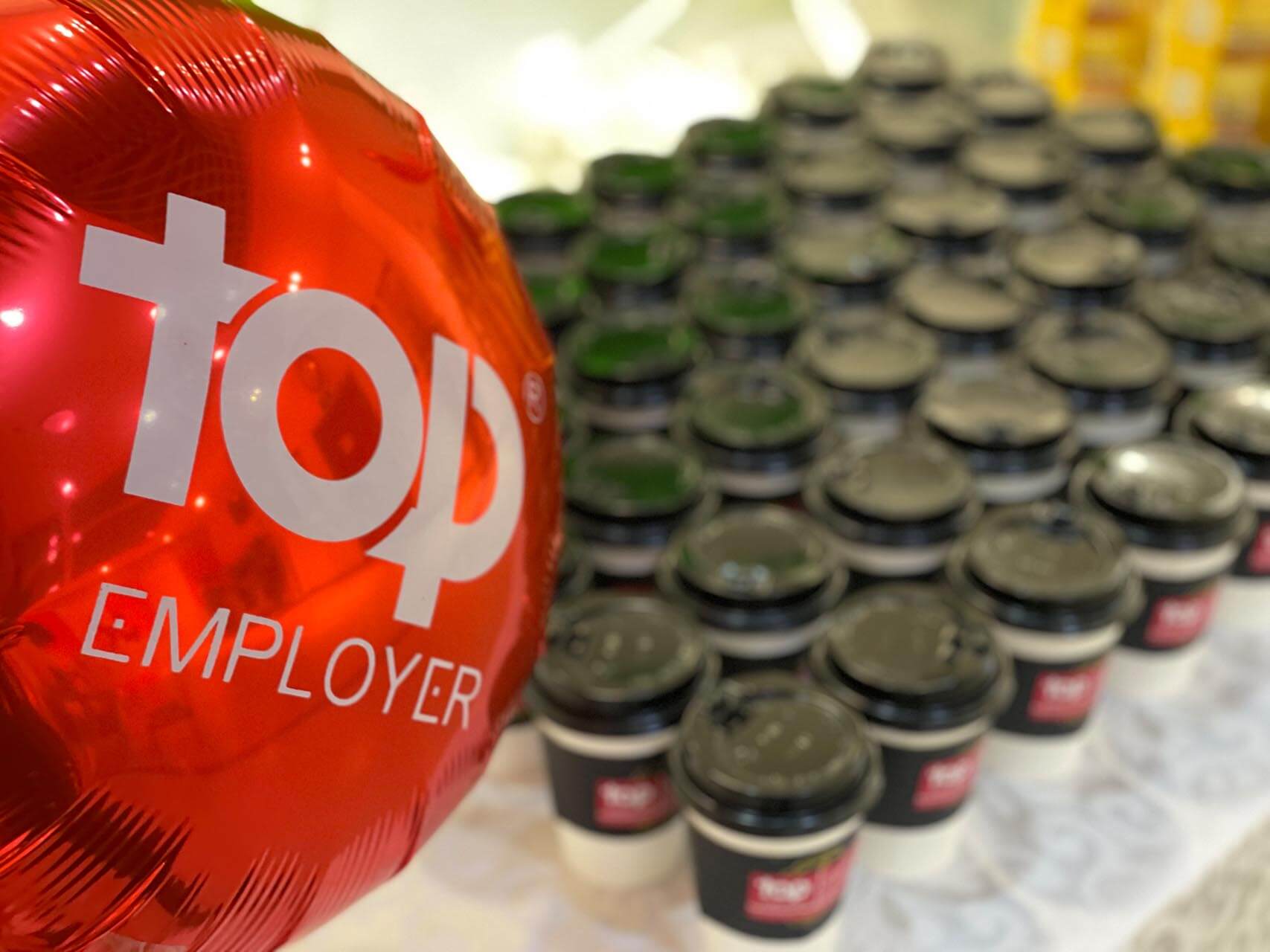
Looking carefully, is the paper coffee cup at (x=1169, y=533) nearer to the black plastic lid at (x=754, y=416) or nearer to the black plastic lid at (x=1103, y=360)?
the black plastic lid at (x=1103, y=360)

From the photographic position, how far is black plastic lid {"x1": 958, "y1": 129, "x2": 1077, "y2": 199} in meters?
1.74

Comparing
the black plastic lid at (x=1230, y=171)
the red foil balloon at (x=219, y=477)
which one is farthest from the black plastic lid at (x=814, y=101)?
the red foil balloon at (x=219, y=477)

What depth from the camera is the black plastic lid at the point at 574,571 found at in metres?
1.07

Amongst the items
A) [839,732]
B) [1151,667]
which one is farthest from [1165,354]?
[839,732]

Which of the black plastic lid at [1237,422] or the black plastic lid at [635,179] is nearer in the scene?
the black plastic lid at [1237,422]

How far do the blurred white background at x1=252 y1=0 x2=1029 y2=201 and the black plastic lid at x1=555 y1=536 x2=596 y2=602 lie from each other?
69 centimetres

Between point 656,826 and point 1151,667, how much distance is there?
0.55 metres

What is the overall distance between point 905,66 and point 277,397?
1836 mm

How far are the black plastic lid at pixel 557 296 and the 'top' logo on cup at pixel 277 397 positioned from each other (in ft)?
2.65

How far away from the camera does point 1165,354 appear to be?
1.36m

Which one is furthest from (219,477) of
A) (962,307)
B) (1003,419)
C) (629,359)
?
(962,307)

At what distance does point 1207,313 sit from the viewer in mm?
1459

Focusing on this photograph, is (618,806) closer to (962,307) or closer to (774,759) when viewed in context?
(774,759)

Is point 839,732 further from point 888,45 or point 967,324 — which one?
point 888,45
